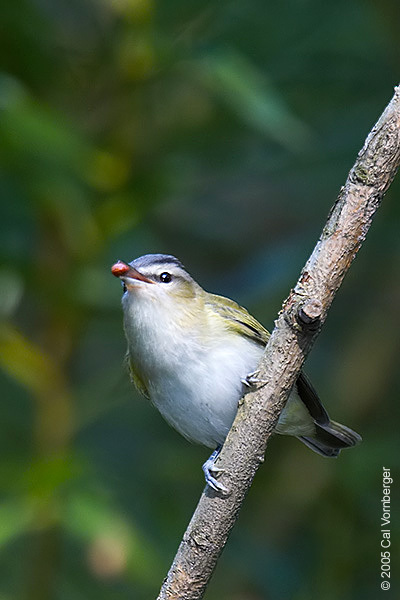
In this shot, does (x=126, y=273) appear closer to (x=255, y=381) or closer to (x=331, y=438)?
(x=255, y=381)

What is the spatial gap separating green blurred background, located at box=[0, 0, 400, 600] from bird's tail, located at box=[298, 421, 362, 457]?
0.62 metres

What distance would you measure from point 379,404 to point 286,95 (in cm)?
142

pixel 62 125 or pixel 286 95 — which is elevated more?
pixel 286 95

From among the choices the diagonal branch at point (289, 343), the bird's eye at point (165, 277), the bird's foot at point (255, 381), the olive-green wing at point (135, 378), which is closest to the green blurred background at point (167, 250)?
the olive-green wing at point (135, 378)

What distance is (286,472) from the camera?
156 inches

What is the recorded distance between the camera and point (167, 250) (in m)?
4.31

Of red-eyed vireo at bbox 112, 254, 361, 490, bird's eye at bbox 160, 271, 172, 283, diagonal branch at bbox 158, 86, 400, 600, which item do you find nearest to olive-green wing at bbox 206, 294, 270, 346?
red-eyed vireo at bbox 112, 254, 361, 490

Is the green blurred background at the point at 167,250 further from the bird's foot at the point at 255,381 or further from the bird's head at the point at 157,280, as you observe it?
the bird's foot at the point at 255,381

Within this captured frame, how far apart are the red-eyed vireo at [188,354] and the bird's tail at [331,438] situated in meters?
0.09

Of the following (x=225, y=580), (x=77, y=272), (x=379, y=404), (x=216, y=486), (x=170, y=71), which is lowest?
(x=225, y=580)

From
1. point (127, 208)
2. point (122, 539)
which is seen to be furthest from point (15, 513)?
point (127, 208)

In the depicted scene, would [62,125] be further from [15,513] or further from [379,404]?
[379,404]

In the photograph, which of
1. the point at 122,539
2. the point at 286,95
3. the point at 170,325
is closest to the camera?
the point at 170,325

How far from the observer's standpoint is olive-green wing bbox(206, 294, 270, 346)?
8.82 ft
